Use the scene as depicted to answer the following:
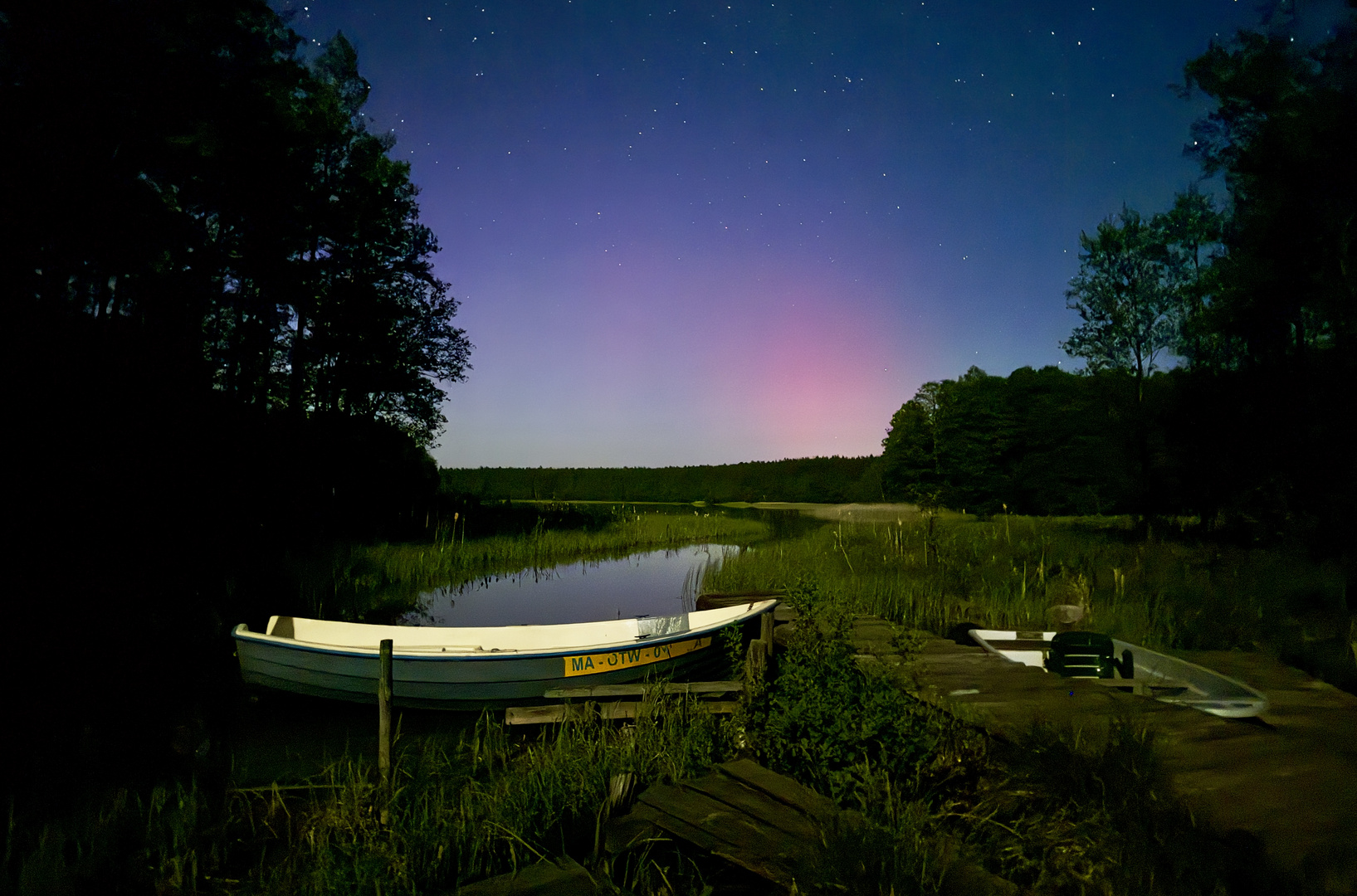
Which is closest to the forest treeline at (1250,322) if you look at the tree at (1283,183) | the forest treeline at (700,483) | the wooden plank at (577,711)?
the tree at (1283,183)

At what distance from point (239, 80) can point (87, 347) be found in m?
10.2

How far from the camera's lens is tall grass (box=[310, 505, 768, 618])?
55.0 ft

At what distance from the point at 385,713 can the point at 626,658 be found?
12.7 feet

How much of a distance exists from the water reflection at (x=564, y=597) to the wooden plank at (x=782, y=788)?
1074cm

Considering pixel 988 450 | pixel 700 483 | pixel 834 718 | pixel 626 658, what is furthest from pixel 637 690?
pixel 700 483

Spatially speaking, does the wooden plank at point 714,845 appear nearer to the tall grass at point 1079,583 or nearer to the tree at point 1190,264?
the tall grass at point 1079,583

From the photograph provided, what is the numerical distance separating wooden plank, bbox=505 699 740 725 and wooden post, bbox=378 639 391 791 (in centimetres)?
139

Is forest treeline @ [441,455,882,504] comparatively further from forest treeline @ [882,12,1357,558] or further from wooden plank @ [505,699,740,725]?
wooden plank @ [505,699,740,725]

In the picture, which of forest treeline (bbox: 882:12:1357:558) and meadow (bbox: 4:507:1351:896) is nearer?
meadow (bbox: 4:507:1351:896)

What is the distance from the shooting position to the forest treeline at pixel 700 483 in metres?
96.3

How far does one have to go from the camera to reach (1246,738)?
15.1ft

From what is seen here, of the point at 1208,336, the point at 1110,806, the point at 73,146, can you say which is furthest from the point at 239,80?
the point at 1208,336

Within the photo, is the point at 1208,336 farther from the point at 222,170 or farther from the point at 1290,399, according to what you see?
the point at 222,170

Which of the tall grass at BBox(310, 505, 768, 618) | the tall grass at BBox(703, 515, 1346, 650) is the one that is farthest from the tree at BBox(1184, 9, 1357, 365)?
the tall grass at BBox(310, 505, 768, 618)
